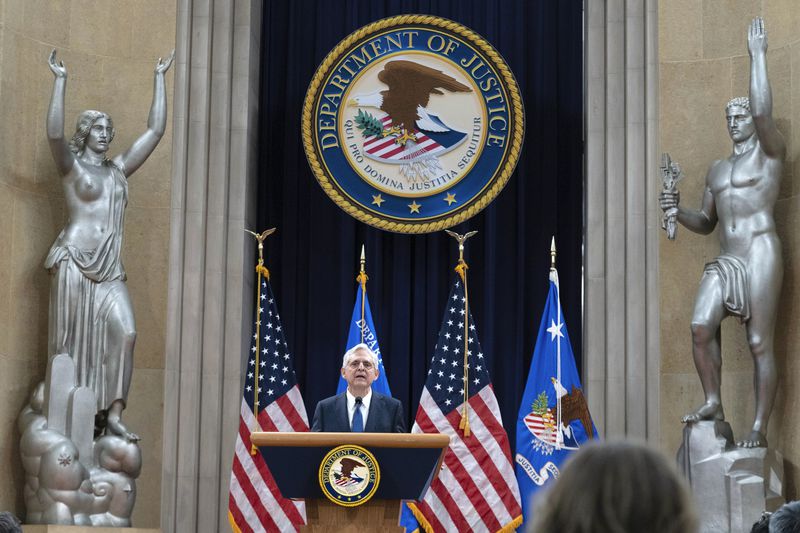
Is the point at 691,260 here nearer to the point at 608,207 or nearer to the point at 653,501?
the point at 608,207

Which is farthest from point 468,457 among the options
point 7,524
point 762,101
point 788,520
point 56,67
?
point 788,520

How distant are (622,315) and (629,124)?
52.6 inches

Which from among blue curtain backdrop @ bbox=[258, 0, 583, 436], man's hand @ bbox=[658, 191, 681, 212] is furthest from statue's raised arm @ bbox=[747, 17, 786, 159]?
blue curtain backdrop @ bbox=[258, 0, 583, 436]

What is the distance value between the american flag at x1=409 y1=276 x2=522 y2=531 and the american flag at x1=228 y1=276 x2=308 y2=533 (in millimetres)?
796

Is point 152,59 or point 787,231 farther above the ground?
point 152,59

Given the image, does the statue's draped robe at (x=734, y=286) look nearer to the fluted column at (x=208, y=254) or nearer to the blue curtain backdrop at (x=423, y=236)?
the blue curtain backdrop at (x=423, y=236)

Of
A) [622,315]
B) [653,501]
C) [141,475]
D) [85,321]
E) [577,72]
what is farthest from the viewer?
[577,72]

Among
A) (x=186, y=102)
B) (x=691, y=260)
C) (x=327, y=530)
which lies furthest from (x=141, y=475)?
(x=691, y=260)

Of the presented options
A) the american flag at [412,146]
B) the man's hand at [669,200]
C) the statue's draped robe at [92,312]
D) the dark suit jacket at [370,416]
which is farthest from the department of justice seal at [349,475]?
the american flag at [412,146]

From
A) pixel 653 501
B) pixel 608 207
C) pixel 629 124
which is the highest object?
pixel 629 124

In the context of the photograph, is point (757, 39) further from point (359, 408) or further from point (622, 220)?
point (359, 408)

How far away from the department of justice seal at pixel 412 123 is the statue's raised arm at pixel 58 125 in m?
2.15

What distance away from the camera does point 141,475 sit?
8469 millimetres

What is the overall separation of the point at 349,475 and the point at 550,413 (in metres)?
Result: 2.99
